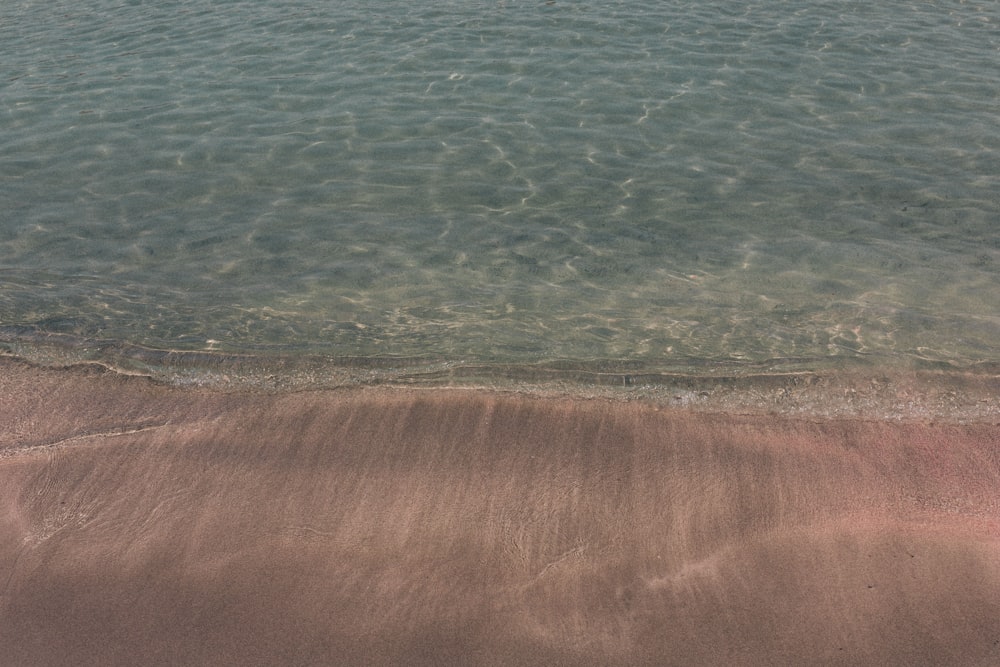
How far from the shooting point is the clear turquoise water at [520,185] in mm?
6375

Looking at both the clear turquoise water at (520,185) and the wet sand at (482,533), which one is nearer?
the wet sand at (482,533)

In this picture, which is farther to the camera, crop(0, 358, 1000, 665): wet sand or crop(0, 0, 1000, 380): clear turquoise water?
crop(0, 0, 1000, 380): clear turquoise water

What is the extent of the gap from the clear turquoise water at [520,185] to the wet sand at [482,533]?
96cm

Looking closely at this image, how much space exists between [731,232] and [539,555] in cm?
467

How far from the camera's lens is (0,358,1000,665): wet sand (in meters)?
3.81

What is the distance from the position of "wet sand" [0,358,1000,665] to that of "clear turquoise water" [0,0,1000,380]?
3.14 feet

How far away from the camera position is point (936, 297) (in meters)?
6.54

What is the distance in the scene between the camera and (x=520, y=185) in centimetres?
843

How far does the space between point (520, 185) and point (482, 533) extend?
5.03 meters

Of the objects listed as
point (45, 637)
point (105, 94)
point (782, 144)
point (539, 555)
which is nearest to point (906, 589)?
point (539, 555)

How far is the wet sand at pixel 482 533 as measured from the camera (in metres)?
3.81

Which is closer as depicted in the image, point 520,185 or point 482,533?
point 482,533

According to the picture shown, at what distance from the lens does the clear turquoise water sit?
6.38 m

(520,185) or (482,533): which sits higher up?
(482,533)
